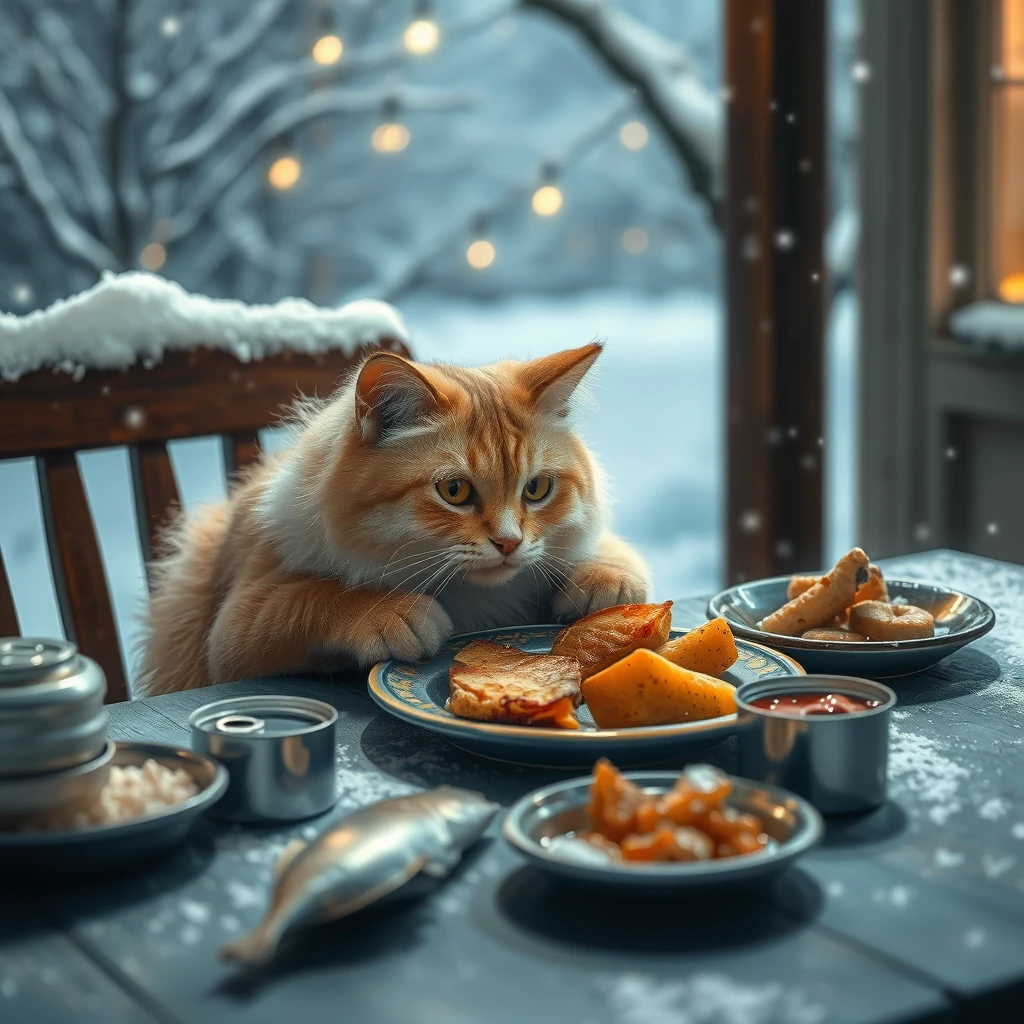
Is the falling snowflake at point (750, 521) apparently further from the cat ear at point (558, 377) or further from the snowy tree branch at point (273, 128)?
the cat ear at point (558, 377)

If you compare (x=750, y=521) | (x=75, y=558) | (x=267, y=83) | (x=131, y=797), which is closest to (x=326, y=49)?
(x=267, y=83)

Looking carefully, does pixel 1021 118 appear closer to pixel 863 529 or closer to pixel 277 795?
pixel 863 529

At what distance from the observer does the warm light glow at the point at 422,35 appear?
3133mm

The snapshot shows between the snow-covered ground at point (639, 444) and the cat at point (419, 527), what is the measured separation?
1.80 meters

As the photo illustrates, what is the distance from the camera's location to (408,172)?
3.40m

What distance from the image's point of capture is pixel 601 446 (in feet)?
5.47

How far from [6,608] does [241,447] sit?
15.3 inches

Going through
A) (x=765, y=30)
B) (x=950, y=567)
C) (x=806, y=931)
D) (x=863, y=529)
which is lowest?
(x=863, y=529)

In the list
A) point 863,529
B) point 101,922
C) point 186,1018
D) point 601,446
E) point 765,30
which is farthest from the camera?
point 863,529

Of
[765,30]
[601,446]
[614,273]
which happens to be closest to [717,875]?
[601,446]

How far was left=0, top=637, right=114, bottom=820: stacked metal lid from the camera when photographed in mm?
795

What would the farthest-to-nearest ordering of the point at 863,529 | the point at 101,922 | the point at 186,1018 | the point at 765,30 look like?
the point at 863,529
the point at 765,30
the point at 101,922
the point at 186,1018

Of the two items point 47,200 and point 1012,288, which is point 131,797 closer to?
point 47,200

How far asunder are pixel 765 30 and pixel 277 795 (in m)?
2.43
